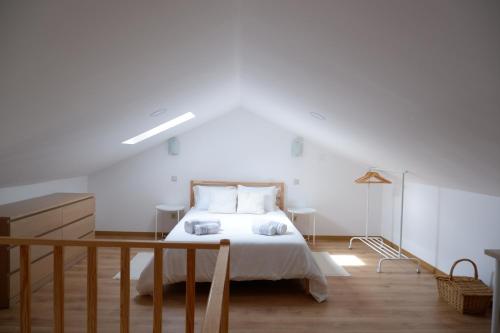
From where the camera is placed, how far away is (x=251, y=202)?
5422mm

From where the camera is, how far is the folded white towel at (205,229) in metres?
4.03

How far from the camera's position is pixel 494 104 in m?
1.56

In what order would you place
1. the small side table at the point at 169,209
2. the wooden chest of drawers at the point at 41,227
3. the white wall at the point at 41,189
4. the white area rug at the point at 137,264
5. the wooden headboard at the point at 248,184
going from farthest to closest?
1. the wooden headboard at the point at 248,184
2. the small side table at the point at 169,209
3. the white area rug at the point at 137,264
4. the white wall at the point at 41,189
5. the wooden chest of drawers at the point at 41,227

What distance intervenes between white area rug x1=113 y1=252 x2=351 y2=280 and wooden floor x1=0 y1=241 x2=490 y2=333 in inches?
7.0

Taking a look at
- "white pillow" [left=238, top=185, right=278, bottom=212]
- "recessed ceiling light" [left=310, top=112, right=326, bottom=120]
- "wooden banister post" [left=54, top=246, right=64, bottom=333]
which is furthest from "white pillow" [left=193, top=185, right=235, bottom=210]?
"wooden banister post" [left=54, top=246, right=64, bottom=333]

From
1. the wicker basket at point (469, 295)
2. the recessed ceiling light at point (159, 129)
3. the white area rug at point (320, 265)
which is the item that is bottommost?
the white area rug at point (320, 265)

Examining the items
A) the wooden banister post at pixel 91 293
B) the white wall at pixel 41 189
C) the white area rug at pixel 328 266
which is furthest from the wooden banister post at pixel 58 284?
the white area rug at pixel 328 266

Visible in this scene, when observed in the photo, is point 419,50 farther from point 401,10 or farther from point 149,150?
point 149,150

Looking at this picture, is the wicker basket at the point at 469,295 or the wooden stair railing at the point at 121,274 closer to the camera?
the wooden stair railing at the point at 121,274

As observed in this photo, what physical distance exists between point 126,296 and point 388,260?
3719 mm

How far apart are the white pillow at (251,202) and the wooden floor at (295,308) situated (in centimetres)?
140

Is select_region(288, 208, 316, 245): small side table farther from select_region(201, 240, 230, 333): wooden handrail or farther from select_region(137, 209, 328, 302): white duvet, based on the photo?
select_region(201, 240, 230, 333): wooden handrail

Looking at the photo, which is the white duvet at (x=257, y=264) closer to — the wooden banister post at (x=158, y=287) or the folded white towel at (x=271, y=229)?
the folded white towel at (x=271, y=229)

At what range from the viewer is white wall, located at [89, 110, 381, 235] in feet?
19.5
